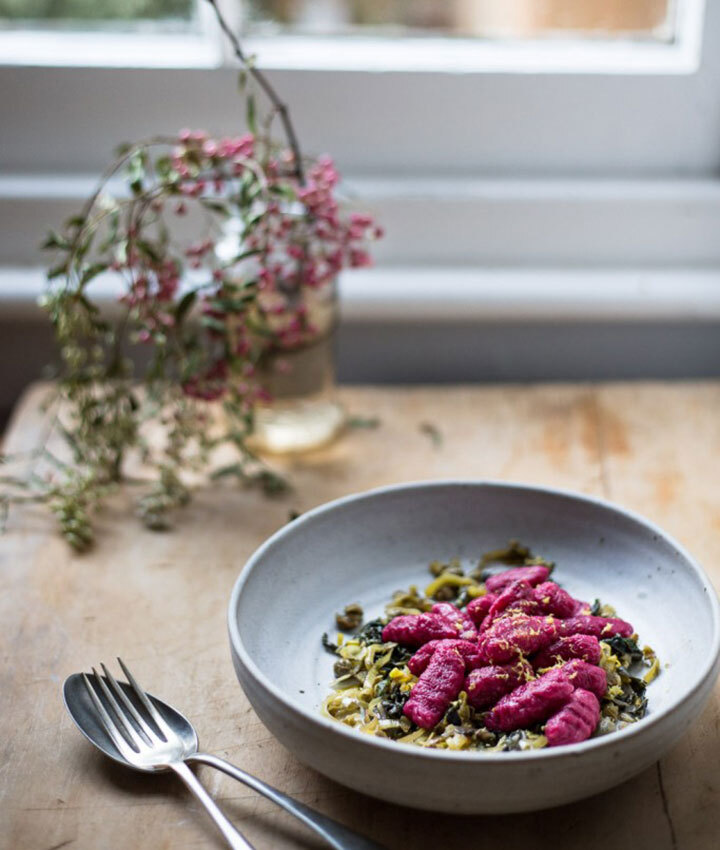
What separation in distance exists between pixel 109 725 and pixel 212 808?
4.4 inches

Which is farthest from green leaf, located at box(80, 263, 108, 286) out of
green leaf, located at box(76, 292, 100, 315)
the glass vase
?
the glass vase

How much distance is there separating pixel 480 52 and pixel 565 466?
57 cm

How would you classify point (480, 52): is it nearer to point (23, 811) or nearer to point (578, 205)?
point (578, 205)

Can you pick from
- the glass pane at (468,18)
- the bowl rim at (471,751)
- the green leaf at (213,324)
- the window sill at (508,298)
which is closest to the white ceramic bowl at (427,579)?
the bowl rim at (471,751)

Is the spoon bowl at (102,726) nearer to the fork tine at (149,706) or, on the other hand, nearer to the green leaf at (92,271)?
the fork tine at (149,706)

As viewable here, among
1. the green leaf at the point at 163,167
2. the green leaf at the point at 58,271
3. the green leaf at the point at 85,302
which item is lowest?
the green leaf at the point at 85,302

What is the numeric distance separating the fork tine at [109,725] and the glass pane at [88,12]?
2.91 ft

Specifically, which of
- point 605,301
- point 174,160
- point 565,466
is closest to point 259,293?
point 174,160

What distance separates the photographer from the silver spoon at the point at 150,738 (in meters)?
0.55

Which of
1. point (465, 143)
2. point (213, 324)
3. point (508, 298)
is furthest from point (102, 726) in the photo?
point (465, 143)

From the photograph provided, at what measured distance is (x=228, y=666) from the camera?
2.38 ft

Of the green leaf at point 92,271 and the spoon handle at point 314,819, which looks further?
the green leaf at point 92,271

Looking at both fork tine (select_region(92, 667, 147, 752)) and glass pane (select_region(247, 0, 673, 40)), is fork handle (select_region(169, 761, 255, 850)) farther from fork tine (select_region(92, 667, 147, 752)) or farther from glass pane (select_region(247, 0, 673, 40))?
glass pane (select_region(247, 0, 673, 40))

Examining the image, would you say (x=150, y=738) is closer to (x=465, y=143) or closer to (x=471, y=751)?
(x=471, y=751)
